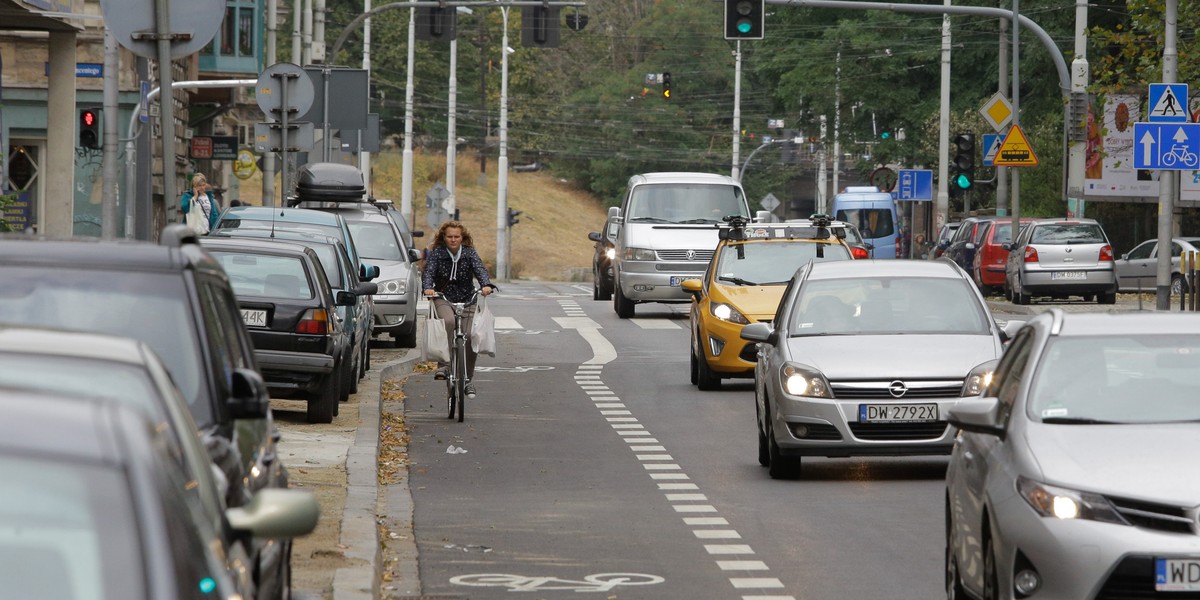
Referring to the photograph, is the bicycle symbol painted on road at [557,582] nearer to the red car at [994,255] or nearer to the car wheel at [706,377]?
the car wheel at [706,377]

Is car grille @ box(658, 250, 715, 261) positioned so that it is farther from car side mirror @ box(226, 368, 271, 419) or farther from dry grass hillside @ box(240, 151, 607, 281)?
dry grass hillside @ box(240, 151, 607, 281)

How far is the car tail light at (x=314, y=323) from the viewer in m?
17.3

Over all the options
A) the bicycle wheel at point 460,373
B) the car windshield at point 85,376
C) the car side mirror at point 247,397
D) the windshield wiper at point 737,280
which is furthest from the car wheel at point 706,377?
the car windshield at point 85,376

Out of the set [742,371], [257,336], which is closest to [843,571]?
[257,336]

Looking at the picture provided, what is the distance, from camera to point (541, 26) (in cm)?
4197

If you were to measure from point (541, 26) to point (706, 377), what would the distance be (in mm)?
20941

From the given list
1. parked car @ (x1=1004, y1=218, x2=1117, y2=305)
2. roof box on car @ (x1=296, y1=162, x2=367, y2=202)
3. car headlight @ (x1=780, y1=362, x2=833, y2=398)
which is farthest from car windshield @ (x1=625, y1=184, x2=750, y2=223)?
car headlight @ (x1=780, y1=362, x2=833, y2=398)

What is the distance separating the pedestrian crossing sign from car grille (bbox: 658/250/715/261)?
9.46m

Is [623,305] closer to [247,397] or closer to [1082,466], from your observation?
[1082,466]

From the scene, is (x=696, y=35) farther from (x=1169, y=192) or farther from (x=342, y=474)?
(x=342, y=474)

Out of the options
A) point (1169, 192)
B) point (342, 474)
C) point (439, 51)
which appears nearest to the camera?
point (342, 474)

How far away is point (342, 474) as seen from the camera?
45.3ft

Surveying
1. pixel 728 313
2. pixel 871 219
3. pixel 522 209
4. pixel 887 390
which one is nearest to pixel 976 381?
pixel 887 390

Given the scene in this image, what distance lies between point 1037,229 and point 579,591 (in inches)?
1246
